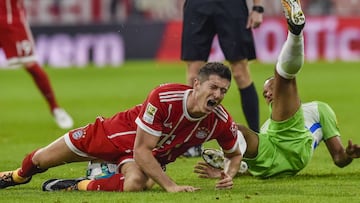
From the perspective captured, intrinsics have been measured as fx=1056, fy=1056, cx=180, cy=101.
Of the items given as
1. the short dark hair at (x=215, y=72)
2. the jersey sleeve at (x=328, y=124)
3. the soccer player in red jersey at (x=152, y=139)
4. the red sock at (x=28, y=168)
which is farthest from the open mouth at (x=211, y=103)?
the jersey sleeve at (x=328, y=124)

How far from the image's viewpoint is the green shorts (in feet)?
27.2

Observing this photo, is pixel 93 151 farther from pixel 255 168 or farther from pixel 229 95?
pixel 229 95

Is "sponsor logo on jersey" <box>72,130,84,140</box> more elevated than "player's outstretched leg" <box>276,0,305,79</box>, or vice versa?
"player's outstretched leg" <box>276,0,305,79</box>

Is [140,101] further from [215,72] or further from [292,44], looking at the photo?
[215,72]

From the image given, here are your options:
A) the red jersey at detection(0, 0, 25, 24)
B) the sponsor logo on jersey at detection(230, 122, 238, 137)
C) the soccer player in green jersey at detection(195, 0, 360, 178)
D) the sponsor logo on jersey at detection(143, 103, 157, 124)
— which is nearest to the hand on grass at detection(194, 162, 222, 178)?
the soccer player in green jersey at detection(195, 0, 360, 178)

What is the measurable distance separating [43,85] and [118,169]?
5532 mm

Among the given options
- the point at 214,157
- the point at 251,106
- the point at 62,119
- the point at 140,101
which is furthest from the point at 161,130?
the point at 140,101

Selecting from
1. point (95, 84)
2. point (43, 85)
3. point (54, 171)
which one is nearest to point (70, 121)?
point (43, 85)

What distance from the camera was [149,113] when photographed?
Answer: 23.4 ft

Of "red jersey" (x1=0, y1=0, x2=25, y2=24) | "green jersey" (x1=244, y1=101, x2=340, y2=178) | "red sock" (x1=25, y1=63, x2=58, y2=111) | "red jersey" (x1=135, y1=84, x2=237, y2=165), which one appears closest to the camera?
"red jersey" (x1=135, y1=84, x2=237, y2=165)

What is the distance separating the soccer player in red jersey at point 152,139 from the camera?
7.12 metres

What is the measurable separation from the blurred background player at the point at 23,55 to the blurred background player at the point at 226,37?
326 centimetres

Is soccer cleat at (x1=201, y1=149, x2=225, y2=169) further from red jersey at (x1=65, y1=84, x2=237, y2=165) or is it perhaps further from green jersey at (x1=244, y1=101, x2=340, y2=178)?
red jersey at (x1=65, y1=84, x2=237, y2=165)

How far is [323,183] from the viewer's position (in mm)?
7824
